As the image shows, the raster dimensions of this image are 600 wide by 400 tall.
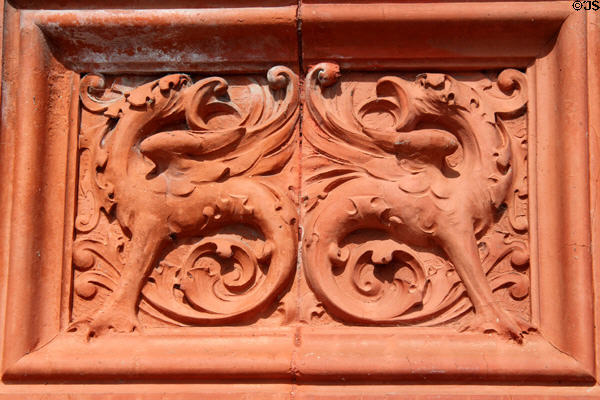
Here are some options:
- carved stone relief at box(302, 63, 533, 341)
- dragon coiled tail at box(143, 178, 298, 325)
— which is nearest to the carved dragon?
dragon coiled tail at box(143, 178, 298, 325)

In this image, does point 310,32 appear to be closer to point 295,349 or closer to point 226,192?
point 226,192

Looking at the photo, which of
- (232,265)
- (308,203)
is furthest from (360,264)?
(232,265)

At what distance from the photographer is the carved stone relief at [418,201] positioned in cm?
246

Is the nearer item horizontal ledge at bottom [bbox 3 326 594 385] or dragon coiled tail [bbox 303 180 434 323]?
horizontal ledge at bottom [bbox 3 326 594 385]

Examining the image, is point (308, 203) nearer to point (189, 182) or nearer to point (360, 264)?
point (360, 264)

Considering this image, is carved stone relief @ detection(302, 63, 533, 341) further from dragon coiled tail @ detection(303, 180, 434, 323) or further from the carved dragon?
the carved dragon

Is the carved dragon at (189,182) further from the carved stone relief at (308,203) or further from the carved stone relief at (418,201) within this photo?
the carved stone relief at (418,201)

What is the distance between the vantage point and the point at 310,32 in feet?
8.41

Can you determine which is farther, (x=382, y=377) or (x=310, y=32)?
(x=310, y=32)

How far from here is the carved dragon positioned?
248cm

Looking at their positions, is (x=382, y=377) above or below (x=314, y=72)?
below

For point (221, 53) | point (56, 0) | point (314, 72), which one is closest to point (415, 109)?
point (314, 72)

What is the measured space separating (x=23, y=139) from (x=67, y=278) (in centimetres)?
49

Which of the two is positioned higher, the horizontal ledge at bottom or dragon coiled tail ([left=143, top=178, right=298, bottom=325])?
dragon coiled tail ([left=143, top=178, right=298, bottom=325])
